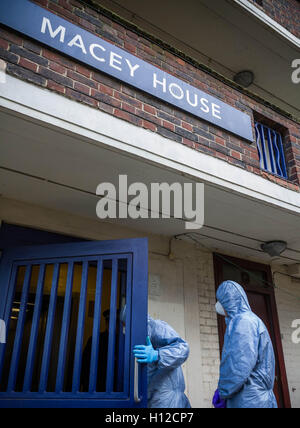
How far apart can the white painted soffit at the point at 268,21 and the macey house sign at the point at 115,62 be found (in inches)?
95.8

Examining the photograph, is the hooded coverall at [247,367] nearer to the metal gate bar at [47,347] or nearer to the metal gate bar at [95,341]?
the metal gate bar at [95,341]

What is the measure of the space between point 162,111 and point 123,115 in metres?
0.47

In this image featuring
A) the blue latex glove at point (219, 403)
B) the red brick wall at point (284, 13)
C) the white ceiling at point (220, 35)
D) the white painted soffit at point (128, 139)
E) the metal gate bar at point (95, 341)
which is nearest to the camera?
the white painted soffit at point (128, 139)

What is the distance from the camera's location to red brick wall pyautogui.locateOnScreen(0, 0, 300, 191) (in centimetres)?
249

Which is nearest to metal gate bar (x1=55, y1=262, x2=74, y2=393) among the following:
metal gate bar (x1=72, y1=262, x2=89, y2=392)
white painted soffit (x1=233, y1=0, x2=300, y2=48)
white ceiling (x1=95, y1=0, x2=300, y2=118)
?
metal gate bar (x1=72, y1=262, x2=89, y2=392)

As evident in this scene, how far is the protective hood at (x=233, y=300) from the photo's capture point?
9.84ft

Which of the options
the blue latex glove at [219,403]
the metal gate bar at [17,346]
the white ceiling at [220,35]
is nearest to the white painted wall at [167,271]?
the metal gate bar at [17,346]

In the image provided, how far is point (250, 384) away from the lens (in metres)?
2.65

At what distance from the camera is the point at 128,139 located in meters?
2.70

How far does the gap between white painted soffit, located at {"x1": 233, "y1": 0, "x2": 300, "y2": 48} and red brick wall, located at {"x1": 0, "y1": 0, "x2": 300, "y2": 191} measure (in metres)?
1.99

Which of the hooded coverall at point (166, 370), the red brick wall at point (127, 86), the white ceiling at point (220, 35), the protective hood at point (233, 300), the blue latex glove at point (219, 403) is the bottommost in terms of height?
the blue latex glove at point (219, 403)

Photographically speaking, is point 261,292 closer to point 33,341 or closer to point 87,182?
point 87,182

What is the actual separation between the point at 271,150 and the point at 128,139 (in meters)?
2.36

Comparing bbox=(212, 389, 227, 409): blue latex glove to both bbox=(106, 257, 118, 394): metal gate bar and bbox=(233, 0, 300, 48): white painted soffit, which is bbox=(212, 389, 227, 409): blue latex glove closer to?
bbox=(106, 257, 118, 394): metal gate bar
